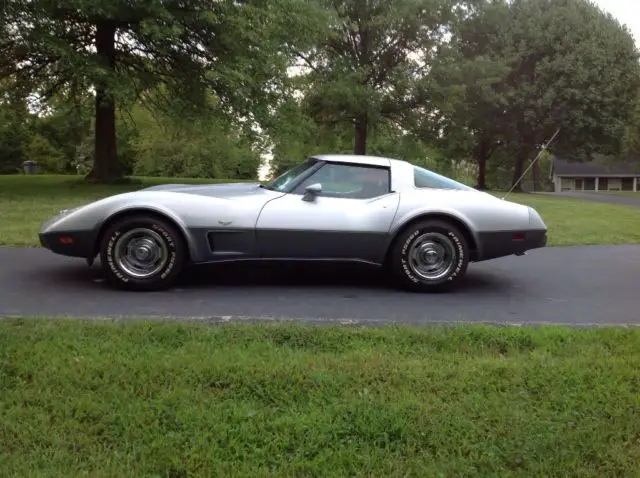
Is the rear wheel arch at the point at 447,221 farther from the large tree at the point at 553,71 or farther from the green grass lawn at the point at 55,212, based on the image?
the large tree at the point at 553,71

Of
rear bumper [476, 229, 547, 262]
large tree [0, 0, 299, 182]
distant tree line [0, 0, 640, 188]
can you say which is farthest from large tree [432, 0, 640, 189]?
rear bumper [476, 229, 547, 262]

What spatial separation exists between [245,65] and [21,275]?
12677mm

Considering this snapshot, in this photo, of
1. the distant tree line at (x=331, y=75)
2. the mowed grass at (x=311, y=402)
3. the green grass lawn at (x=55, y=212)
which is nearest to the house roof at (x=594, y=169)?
the distant tree line at (x=331, y=75)

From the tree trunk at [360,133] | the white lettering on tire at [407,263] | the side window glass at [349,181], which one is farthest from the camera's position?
the tree trunk at [360,133]

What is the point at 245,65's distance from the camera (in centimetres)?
1734

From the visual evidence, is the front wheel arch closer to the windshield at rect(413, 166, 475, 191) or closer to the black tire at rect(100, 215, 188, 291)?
the black tire at rect(100, 215, 188, 291)

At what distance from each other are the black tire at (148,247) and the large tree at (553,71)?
28.6 m

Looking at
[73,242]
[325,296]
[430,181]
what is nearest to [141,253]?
[73,242]

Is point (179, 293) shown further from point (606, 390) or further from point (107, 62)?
point (107, 62)

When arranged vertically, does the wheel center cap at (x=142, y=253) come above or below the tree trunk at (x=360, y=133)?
below

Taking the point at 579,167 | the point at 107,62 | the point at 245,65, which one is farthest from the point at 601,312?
the point at 579,167

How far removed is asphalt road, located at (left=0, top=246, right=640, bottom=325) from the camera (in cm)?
465

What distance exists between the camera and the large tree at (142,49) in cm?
1598

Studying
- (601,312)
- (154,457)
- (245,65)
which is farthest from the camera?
(245,65)
